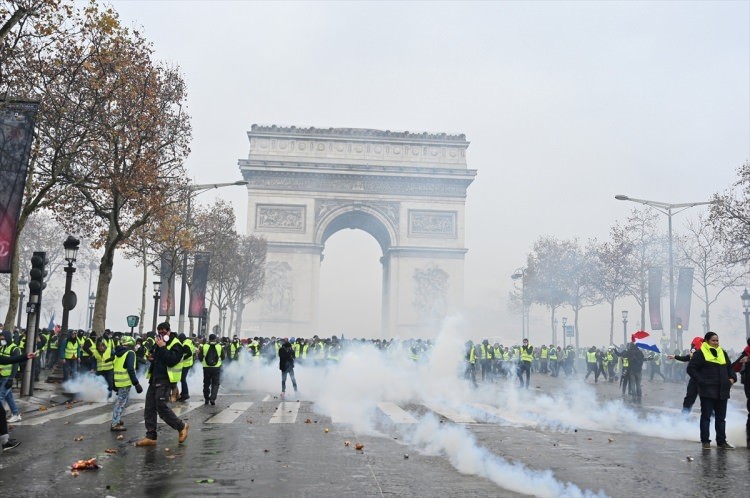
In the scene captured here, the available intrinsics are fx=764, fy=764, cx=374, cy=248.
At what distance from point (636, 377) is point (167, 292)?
21.7 metres

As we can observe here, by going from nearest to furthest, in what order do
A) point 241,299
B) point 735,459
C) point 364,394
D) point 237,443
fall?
point 735,459
point 237,443
point 364,394
point 241,299

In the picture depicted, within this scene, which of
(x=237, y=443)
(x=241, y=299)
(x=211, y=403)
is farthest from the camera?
(x=241, y=299)

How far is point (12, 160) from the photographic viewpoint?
16.4 m

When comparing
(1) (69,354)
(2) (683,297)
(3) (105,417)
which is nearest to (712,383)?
(3) (105,417)

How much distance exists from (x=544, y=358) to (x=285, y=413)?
31.2m

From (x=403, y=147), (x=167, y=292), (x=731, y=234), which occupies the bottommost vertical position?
(x=167, y=292)

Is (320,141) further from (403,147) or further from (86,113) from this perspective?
(86,113)

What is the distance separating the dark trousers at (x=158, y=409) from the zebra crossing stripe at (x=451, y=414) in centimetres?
555

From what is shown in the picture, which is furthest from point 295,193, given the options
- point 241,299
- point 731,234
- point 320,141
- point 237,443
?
point 237,443

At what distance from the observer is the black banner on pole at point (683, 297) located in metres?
35.7

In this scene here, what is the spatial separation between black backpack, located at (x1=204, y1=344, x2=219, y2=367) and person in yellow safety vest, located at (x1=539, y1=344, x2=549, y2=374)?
27931mm

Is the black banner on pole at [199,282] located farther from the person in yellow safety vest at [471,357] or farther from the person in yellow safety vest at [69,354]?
the person in yellow safety vest at [471,357]

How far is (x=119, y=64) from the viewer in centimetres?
2297

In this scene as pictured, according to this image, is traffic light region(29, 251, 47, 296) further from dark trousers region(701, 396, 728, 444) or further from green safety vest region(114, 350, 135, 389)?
dark trousers region(701, 396, 728, 444)
